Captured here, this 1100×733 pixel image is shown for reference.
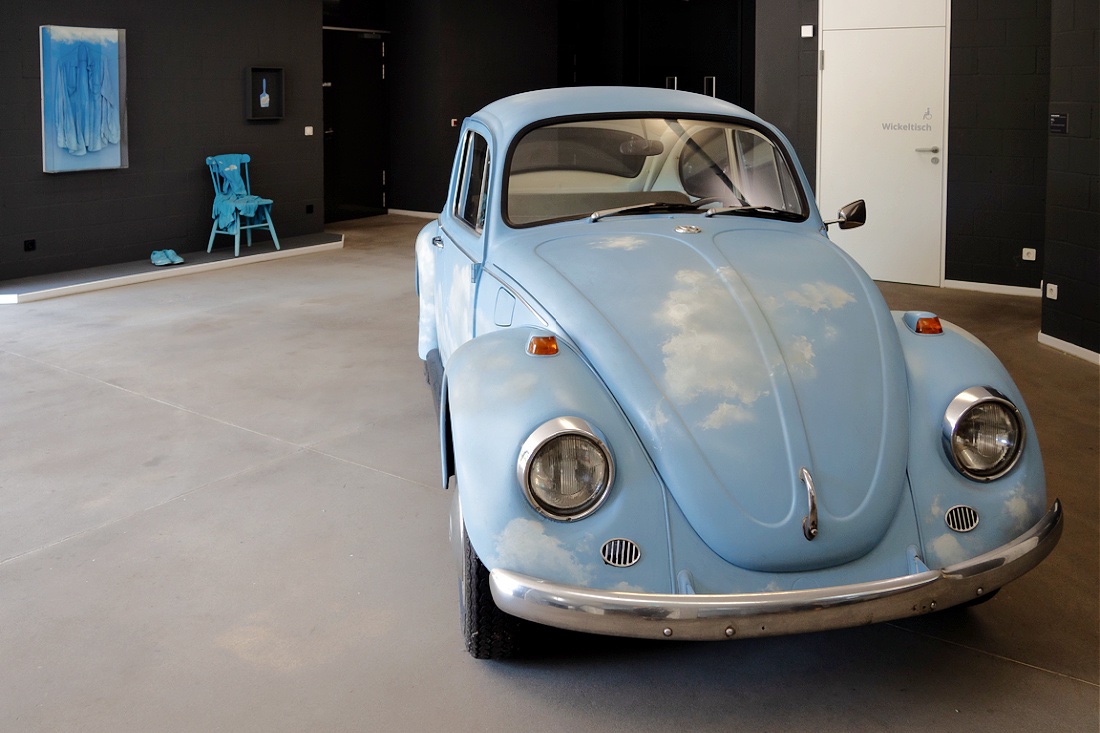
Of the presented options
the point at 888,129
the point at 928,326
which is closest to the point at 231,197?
the point at 888,129

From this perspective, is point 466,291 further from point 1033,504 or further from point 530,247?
point 1033,504

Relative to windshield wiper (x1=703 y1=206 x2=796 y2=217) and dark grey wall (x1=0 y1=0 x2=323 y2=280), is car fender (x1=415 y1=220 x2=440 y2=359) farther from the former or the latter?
dark grey wall (x1=0 y1=0 x2=323 y2=280)

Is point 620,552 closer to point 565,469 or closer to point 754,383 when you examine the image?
point 565,469

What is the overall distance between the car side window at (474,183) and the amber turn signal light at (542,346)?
98 cm

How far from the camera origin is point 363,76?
460 inches

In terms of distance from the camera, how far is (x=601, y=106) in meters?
3.45

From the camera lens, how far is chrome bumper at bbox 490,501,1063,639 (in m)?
2.01

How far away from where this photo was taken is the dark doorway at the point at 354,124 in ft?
37.2

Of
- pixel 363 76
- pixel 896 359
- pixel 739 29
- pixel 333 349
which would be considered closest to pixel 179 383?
pixel 333 349

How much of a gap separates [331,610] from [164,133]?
22.8 ft

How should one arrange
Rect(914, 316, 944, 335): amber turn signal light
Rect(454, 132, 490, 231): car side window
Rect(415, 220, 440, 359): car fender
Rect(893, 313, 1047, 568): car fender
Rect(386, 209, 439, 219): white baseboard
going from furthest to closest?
Rect(386, 209, 439, 219): white baseboard
Rect(415, 220, 440, 359): car fender
Rect(454, 132, 490, 231): car side window
Rect(914, 316, 944, 335): amber turn signal light
Rect(893, 313, 1047, 568): car fender

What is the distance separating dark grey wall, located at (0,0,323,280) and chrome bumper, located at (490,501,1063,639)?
6.98 meters

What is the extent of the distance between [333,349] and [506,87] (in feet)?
24.3

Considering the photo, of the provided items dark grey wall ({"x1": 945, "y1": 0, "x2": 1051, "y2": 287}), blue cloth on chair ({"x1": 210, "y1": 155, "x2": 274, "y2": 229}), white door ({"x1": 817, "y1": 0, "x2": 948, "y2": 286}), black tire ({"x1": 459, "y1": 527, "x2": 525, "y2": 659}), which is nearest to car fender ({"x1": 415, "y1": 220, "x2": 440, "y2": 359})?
black tire ({"x1": 459, "y1": 527, "x2": 525, "y2": 659})
